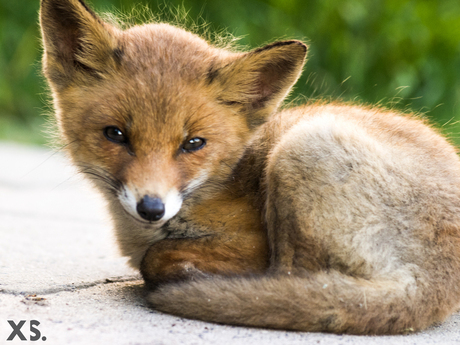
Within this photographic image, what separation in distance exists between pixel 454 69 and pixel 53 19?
19.8 feet

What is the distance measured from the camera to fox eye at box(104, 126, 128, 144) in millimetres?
2402

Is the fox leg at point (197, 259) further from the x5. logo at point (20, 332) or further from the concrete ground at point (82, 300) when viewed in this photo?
the x5. logo at point (20, 332)

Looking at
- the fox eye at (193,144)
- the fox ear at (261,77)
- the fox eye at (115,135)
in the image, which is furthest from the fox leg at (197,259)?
the fox ear at (261,77)

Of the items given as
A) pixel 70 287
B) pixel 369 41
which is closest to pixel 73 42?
pixel 70 287

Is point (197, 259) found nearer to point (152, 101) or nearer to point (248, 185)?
point (248, 185)

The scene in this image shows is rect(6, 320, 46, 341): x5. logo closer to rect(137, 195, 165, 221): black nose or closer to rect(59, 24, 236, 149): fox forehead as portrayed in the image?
rect(137, 195, 165, 221): black nose

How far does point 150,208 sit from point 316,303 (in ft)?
2.61

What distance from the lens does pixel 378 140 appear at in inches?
101

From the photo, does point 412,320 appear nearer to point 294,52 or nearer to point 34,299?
point 294,52

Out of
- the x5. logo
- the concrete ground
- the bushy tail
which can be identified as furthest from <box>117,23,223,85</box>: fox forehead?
the x5. logo

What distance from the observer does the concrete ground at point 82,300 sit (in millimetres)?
1970

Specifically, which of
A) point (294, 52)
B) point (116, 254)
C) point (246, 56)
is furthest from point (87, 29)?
point (116, 254)

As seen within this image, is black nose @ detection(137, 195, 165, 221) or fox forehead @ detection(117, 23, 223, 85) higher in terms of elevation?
fox forehead @ detection(117, 23, 223, 85)

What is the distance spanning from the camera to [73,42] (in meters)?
2.76
